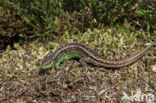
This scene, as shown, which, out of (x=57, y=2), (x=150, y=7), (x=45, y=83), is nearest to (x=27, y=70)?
(x=45, y=83)

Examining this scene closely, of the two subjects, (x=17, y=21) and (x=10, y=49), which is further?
Result: (x=10, y=49)

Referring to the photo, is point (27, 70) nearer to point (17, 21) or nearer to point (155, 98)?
point (17, 21)

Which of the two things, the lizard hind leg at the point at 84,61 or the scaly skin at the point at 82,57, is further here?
the lizard hind leg at the point at 84,61

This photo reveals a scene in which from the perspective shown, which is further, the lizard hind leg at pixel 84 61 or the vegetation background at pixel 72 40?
the lizard hind leg at pixel 84 61

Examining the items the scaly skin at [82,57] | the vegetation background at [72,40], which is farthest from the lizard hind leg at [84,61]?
the vegetation background at [72,40]

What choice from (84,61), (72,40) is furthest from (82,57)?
(72,40)

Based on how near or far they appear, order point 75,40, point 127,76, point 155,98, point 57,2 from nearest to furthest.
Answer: point 155,98
point 127,76
point 57,2
point 75,40

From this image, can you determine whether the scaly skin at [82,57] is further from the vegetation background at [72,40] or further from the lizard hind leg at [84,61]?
the vegetation background at [72,40]
